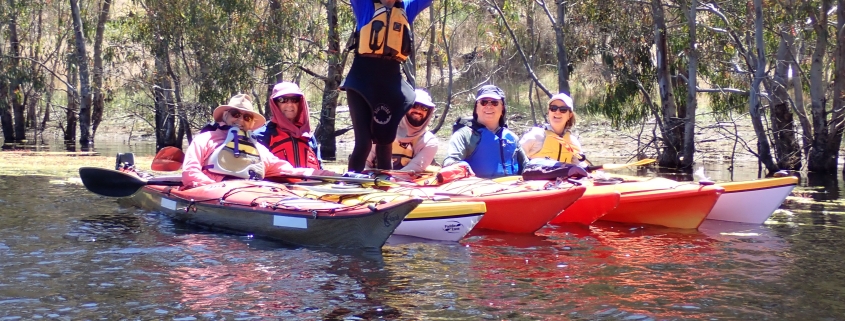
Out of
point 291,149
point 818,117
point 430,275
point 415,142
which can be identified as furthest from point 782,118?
point 430,275

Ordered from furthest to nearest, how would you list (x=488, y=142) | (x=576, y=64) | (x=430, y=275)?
1. (x=576, y=64)
2. (x=488, y=142)
3. (x=430, y=275)

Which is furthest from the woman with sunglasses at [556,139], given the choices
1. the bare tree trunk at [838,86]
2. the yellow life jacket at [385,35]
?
the bare tree trunk at [838,86]

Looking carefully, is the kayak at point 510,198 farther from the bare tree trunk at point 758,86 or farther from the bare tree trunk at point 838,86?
the bare tree trunk at point 838,86

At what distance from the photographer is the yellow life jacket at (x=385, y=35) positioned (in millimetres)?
6824

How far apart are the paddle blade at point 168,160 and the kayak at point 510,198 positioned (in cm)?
252

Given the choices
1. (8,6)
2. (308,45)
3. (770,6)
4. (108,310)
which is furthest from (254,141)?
(8,6)

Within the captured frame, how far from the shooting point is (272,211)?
6367 mm

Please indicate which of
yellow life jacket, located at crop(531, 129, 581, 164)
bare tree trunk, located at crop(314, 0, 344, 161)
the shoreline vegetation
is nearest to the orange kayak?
yellow life jacket, located at crop(531, 129, 581, 164)

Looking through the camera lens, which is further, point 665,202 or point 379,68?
point 665,202

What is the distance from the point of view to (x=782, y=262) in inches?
243

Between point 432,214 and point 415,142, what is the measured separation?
1.80m

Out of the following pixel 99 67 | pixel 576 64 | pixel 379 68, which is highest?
pixel 99 67

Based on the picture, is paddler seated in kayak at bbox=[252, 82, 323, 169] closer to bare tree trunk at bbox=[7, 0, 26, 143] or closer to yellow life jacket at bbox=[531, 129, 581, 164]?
yellow life jacket at bbox=[531, 129, 581, 164]

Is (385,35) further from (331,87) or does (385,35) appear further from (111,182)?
(331,87)
